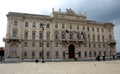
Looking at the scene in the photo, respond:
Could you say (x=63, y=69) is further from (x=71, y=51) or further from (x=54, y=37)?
(x=71, y=51)

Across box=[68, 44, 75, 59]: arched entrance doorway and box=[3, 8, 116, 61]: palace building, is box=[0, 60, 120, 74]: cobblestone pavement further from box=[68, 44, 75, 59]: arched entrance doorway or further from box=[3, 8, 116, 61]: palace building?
box=[68, 44, 75, 59]: arched entrance doorway

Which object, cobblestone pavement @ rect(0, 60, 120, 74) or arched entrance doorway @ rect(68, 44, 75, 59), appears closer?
cobblestone pavement @ rect(0, 60, 120, 74)

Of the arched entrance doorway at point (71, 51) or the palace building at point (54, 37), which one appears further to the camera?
the arched entrance doorway at point (71, 51)

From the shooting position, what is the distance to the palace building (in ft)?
162

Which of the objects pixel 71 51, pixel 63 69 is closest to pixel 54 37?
pixel 71 51

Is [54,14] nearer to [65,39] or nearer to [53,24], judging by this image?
[53,24]

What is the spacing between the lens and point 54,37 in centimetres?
5378

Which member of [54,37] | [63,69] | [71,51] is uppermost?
A: [54,37]

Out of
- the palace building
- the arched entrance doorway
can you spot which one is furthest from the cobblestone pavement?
the arched entrance doorway

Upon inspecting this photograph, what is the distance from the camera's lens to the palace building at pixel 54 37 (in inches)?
1944

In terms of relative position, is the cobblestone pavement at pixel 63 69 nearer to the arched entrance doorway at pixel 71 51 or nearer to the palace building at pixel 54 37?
the palace building at pixel 54 37

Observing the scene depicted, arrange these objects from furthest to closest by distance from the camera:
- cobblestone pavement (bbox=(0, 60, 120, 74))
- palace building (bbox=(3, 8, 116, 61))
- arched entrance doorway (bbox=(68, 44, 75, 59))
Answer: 1. arched entrance doorway (bbox=(68, 44, 75, 59))
2. palace building (bbox=(3, 8, 116, 61))
3. cobblestone pavement (bbox=(0, 60, 120, 74))

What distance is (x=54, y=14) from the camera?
5472 centimetres

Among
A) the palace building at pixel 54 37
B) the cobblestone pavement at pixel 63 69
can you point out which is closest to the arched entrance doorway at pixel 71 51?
the palace building at pixel 54 37
